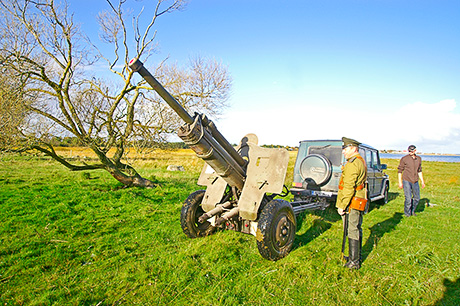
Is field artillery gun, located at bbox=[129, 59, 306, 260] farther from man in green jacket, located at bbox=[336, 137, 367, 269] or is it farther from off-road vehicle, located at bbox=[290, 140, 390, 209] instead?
off-road vehicle, located at bbox=[290, 140, 390, 209]

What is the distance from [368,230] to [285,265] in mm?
3298

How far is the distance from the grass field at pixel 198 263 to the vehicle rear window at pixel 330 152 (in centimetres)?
186

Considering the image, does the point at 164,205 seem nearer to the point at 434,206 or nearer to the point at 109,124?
the point at 109,124

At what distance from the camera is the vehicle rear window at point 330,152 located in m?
7.95

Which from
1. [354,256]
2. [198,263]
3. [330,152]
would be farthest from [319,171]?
[198,263]

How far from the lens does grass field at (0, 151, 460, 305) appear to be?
3488 millimetres

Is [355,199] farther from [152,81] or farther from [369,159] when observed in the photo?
[369,159]

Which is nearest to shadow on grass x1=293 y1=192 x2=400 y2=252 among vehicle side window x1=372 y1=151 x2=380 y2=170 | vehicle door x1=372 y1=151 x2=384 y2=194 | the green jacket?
vehicle door x1=372 y1=151 x2=384 y2=194

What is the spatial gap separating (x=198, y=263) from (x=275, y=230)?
4.68ft

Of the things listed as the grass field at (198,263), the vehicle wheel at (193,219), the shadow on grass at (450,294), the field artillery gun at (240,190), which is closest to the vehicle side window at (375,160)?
the grass field at (198,263)

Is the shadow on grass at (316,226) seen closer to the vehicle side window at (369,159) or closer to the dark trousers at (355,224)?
the dark trousers at (355,224)

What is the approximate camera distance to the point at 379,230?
6555 millimetres

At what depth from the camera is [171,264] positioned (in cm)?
434

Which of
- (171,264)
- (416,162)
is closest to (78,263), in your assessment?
(171,264)
